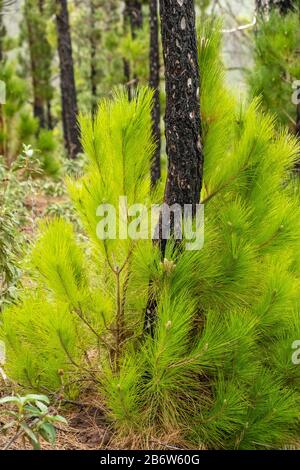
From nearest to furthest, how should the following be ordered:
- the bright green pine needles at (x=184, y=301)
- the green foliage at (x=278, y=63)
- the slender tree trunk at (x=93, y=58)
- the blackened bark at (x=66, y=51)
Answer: the bright green pine needles at (x=184, y=301), the green foliage at (x=278, y=63), the blackened bark at (x=66, y=51), the slender tree trunk at (x=93, y=58)

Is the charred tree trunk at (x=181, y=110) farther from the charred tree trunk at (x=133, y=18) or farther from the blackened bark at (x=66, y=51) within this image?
the charred tree trunk at (x=133, y=18)

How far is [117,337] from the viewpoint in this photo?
2.64m

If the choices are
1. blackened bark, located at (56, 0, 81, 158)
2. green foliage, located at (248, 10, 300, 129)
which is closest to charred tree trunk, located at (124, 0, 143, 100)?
blackened bark, located at (56, 0, 81, 158)

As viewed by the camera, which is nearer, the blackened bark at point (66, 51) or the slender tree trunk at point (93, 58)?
the blackened bark at point (66, 51)

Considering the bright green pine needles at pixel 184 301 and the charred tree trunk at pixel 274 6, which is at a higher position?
the charred tree trunk at pixel 274 6

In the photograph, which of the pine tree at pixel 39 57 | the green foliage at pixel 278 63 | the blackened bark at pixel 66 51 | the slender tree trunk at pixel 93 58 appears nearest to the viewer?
the green foliage at pixel 278 63

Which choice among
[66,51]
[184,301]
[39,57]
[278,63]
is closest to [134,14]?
[39,57]

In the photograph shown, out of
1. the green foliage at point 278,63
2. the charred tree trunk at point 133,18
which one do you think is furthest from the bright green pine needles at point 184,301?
the charred tree trunk at point 133,18

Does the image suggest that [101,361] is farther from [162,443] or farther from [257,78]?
[257,78]

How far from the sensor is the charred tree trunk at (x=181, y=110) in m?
2.45

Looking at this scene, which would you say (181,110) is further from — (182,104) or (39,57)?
(39,57)

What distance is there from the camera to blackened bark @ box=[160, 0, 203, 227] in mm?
2447

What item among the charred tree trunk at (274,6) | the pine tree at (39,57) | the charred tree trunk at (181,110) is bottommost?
the charred tree trunk at (181,110)

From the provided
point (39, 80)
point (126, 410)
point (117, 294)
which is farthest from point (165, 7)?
point (39, 80)
